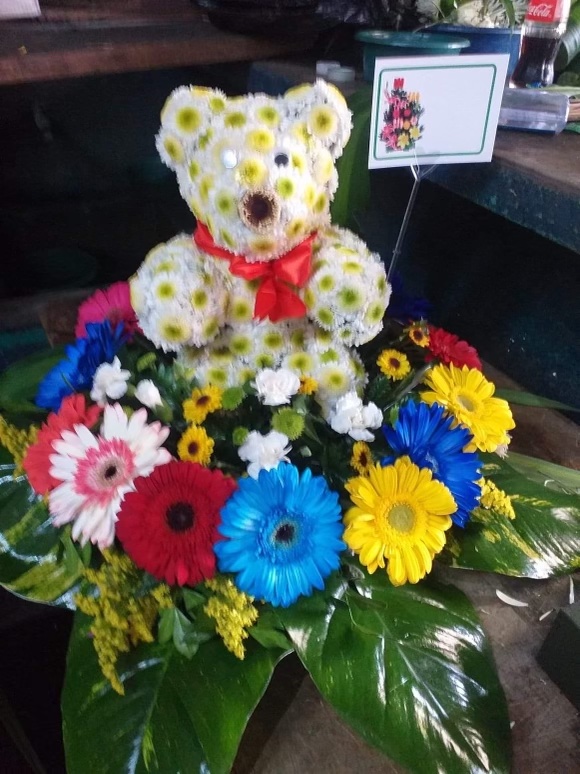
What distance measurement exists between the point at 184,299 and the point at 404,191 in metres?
0.74

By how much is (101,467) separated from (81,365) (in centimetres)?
18

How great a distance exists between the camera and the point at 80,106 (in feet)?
3.66

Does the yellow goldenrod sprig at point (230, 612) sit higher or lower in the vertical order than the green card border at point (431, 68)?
lower

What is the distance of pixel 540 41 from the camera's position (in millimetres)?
875

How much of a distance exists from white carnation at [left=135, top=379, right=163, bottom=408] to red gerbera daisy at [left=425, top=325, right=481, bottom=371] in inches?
14.8

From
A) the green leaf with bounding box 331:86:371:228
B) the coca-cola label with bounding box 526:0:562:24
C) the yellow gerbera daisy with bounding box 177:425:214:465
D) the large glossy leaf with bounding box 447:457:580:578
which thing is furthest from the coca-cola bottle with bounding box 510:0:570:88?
the yellow gerbera daisy with bounding box 177:425:214:465

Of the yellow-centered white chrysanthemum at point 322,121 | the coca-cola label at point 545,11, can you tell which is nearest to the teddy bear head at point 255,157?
the yellow-centered white chrysanthemum at point 322,121

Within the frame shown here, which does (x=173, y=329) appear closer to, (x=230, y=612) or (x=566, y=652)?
(x=230, y=612)

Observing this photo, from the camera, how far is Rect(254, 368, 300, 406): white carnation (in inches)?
24.8

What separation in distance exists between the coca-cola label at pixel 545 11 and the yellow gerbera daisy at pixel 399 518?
0.69m

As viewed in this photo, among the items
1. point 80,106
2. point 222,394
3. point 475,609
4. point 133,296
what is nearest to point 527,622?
point 475,609

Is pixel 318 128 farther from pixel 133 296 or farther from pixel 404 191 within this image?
pixel 404 191

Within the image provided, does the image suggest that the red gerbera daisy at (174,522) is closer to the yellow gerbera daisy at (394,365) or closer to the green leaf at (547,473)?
the yellow gerbera daisy at (394,365)

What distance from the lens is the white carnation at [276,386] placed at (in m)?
0.63
